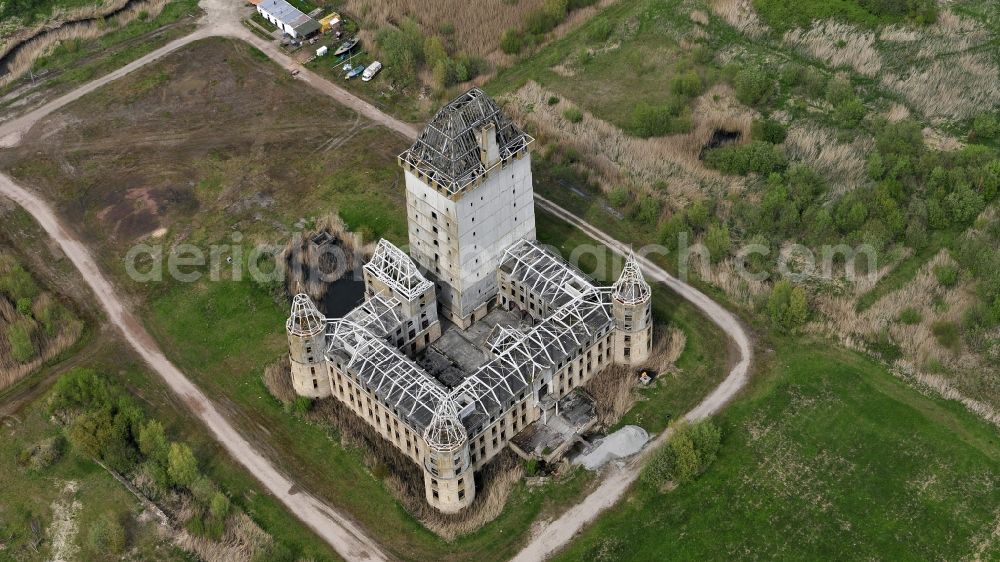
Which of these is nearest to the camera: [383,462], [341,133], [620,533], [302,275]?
[620,533]

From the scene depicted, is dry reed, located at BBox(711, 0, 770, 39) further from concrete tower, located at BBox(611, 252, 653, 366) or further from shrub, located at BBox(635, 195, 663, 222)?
concrete tower, located at BBox(611, 252, 653, 366)

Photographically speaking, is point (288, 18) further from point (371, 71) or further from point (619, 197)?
point (619, 197)

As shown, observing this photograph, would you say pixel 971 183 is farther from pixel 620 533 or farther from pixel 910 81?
pixel 620 533

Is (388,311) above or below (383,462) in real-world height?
above

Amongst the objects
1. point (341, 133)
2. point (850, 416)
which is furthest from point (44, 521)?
point (850, 416)

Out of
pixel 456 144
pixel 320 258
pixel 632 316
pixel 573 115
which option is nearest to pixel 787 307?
pixel 632 316

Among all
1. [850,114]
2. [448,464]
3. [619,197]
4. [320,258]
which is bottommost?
[320,258]
